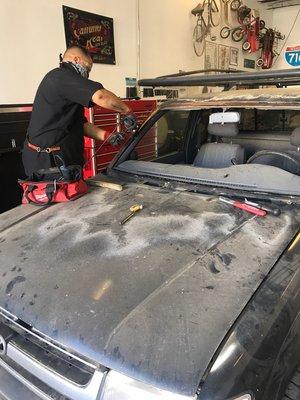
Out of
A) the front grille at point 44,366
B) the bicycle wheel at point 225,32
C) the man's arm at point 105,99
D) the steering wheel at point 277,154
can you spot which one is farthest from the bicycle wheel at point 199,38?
the front grille at point 44,366

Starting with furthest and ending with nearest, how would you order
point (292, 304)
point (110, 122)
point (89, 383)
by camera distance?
1. point (110, 122)
2. point (292, 304)
3. point (89, 383)

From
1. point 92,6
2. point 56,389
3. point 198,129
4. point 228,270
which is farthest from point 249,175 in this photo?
point 92,6

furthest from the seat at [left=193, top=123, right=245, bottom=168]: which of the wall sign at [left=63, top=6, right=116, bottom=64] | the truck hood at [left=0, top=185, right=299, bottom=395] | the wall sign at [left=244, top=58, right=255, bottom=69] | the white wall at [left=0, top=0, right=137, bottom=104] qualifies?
the wall sign at [left=244, top=58, right=255, bottom=69]

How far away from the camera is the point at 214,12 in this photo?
22.8ft

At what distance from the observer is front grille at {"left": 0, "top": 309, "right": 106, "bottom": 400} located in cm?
105

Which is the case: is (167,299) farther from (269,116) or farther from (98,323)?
(269,116)

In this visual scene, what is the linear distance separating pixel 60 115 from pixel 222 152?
1.22 meters

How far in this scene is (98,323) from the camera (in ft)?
3.62

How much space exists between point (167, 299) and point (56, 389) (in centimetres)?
43

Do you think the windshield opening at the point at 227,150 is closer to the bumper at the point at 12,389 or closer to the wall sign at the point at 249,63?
the bumper at the point at 12,389

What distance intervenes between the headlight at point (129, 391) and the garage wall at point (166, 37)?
16.9 ft

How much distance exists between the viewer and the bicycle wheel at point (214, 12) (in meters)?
6.79

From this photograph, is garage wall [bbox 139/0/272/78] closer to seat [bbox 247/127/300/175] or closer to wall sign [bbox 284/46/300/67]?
wall sign [bbox 284/46/300/67]

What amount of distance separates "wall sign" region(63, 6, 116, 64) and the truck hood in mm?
3315
